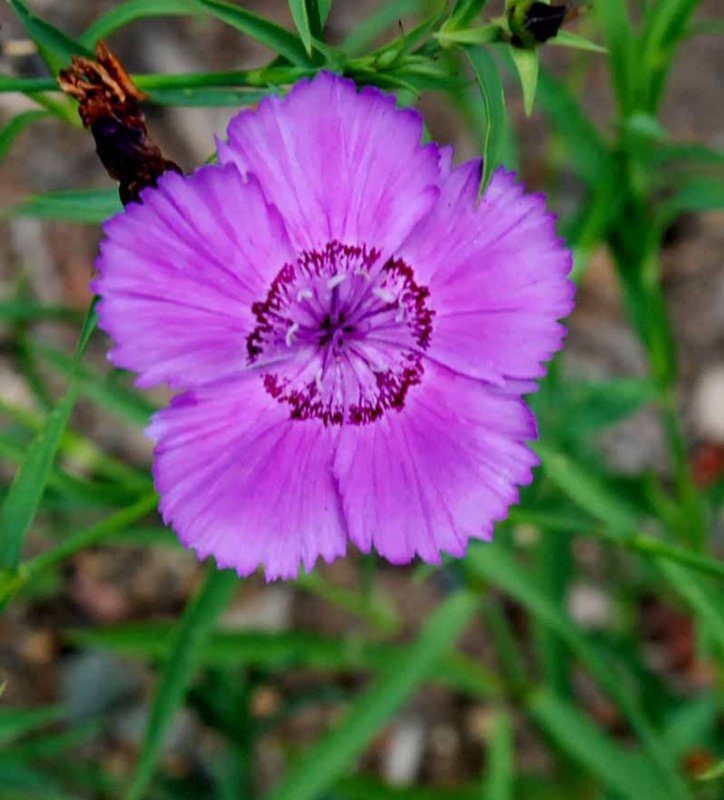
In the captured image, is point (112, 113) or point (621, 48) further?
point (621, 48)

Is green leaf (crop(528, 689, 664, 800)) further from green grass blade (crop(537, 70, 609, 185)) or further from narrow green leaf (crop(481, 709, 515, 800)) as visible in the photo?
green grass blade (crop(537, 70, 609, 185))

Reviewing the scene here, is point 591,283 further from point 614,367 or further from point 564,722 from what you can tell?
point 564,722

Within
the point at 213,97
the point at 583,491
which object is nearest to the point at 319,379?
the point at 213,97

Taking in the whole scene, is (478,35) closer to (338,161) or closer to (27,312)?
(338,161)

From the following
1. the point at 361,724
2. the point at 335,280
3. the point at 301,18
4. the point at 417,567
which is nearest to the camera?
the point at 301,18

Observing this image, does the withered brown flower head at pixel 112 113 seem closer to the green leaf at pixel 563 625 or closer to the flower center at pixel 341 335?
the flower center at pixel 341 335

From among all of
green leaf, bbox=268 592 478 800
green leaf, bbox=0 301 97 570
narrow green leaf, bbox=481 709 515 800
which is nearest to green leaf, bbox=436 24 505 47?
green leaf, bbox=0 301 97 570

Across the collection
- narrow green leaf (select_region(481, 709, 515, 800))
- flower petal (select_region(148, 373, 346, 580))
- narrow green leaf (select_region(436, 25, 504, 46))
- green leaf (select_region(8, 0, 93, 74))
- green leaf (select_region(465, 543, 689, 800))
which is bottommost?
narrow green leaf (select_region(481, 709, 515, 800))
